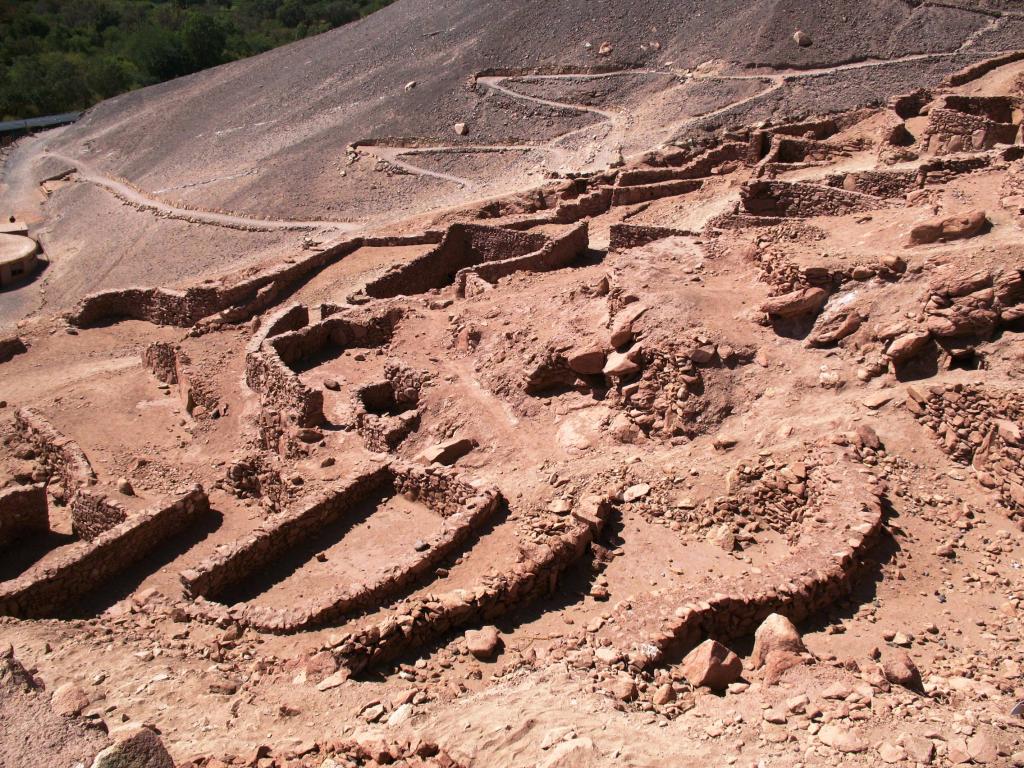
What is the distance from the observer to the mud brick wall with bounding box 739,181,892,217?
18.1 m

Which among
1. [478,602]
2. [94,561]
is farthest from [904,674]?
[94,561]

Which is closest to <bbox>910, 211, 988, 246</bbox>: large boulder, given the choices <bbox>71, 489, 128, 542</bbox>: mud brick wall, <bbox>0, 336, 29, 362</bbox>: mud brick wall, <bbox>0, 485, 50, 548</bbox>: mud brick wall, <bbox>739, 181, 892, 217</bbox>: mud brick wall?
<bbox>739, 181, 892, 217</bbox>: mud brick wall

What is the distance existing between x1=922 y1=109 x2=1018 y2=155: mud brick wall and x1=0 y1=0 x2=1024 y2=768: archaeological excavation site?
138 millimetres

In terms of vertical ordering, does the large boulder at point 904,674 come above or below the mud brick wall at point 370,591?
below

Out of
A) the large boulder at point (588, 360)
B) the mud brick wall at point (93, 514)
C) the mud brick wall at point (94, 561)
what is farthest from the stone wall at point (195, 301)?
the large boulder at point (588, 360)

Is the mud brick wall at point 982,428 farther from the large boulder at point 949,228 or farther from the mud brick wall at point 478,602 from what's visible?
the mud brick wall at point 478,602

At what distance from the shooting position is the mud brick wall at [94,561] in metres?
11.6

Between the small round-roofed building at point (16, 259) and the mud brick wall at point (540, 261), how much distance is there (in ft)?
82.9

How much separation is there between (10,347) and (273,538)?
14117mm

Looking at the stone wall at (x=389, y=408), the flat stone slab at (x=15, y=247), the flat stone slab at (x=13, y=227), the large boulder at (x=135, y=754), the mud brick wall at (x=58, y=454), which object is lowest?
the stone wall at (x=389, y=408)

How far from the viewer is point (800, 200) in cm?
1953

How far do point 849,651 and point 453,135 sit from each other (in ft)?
127

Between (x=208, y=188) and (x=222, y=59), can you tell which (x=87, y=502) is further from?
(x=222, y=59)

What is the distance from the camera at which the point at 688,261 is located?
16844 millimetres
